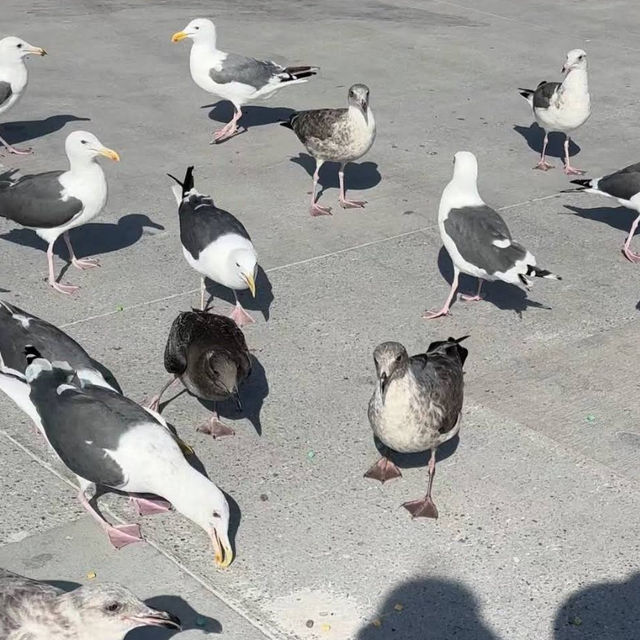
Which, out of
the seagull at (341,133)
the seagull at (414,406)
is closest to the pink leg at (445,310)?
the seagull at (414,406)

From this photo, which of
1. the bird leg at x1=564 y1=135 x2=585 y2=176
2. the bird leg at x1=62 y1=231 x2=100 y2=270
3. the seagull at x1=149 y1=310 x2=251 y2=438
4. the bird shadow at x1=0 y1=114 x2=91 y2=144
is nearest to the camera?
the seagull at x1=149 y1=310 x2=251 y2=438

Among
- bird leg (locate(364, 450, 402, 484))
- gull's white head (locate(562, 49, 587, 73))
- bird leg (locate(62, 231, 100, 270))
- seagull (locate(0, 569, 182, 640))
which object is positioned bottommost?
bird leg (locate(62, 231, 100, 270))

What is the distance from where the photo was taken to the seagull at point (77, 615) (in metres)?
4.54

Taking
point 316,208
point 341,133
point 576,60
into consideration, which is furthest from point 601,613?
point 576,60

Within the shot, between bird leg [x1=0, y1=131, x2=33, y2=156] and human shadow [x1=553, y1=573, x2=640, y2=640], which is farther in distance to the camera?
bird leg [x1=0, y1=131, x2=33, y2=156]

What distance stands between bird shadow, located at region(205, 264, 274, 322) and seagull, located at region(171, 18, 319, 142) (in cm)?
345

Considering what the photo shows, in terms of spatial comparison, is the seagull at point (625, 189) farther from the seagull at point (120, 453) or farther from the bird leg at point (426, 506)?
the seagull at point (120, 453)

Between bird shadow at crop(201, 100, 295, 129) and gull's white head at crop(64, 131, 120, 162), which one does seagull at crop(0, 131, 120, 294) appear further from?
bird shadow at crop(201, 100, 295, 129)

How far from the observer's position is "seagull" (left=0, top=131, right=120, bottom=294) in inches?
345

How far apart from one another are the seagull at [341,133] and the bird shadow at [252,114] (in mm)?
2358

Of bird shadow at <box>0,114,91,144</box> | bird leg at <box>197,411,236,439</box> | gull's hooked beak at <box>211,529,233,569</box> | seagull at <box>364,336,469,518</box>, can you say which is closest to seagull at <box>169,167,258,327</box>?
bird leg at <box>197,411,236,439</box>

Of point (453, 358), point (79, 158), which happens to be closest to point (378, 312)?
point (453, 358)

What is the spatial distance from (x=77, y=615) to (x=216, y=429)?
2.39 meters

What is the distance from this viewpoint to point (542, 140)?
1213cm
